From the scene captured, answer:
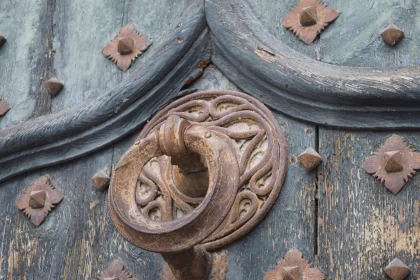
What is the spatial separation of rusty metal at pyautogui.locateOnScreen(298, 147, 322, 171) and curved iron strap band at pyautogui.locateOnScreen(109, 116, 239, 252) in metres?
0.16

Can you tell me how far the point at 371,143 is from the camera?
153 centimetres

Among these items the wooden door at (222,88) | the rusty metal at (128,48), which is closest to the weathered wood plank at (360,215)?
the wooden door at (222,88)

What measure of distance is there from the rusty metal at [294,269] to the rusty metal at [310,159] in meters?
0.13

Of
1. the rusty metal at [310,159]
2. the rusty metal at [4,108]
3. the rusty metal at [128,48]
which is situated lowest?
the rusty metal at [4,108]

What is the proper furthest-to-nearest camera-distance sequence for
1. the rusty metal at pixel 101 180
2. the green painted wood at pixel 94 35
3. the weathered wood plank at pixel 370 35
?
the green painted wood at pixel 94 35 → the rusty metal at pixel 101 180 → the weathered wood plank at pixel 370 35

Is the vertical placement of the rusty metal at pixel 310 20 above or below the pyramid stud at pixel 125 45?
above

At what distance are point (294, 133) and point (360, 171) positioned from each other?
128 millimetres

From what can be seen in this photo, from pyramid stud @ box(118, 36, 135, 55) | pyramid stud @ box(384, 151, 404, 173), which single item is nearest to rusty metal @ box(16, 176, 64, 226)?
pyramid stud @ box(118, 36, 135, 55)

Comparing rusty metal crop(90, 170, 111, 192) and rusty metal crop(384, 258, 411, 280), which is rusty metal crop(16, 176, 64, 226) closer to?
rusty metal crop(90, 170, 111, 192)

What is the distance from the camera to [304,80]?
1573mm

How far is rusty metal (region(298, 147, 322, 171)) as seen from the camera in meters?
1.54

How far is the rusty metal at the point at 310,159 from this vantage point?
154 cm

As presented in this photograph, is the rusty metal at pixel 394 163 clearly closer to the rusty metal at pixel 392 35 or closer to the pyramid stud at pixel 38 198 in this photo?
the rusty metal at pixel 392 35

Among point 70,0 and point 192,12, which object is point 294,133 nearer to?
point 192,12
